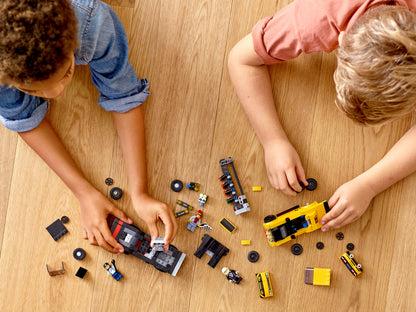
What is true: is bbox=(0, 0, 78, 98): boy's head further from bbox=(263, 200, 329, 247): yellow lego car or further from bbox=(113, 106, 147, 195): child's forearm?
bbox=(263, 200, 329, 247): yellow lego car

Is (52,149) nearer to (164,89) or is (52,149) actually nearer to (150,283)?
(164,89)

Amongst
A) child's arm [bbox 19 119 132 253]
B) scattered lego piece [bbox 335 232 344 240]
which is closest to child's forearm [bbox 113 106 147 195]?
child's arm [bbox 19 119 132 253]

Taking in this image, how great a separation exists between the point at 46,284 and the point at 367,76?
3.39 feet

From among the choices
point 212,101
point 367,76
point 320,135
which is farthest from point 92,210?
point 367,76

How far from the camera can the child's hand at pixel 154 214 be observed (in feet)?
3.51

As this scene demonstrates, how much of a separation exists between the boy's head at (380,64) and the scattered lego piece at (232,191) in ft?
1.55

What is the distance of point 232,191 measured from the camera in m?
1.12

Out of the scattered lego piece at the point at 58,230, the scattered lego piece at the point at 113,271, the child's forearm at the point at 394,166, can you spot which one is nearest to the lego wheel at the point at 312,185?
the child's forearm at the point at 394,166

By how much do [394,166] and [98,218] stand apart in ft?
2.75

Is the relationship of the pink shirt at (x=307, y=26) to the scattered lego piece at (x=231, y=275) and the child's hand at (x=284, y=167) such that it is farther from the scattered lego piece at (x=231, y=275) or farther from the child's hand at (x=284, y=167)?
the scattered lego piece at (x=231, y=275)

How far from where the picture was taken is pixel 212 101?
3.79ft

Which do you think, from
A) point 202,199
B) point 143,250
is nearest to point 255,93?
point 202,199

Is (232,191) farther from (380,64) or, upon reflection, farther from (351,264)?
(380,64)

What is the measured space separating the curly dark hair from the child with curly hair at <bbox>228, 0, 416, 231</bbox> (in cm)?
49
